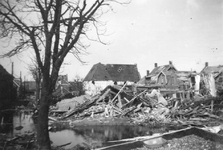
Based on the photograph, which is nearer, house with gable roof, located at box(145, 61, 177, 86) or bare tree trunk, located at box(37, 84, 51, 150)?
bare tree trunk, located at box(37, 84, 51, 150)

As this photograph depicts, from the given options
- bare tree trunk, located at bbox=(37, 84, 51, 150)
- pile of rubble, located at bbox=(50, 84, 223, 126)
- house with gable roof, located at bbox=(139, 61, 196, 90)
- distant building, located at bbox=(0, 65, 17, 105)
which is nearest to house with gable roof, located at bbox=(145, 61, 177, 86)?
house with gable roof, located at bbox=(139, 61, 196, 90)

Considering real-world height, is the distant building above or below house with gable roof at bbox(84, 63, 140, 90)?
below

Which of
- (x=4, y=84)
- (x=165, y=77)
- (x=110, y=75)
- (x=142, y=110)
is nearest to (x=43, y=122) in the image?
(x=142, y=110)

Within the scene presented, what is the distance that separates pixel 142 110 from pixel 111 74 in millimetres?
27164

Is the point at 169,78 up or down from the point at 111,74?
down

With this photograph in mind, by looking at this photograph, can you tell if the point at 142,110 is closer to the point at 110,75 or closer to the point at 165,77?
the point at 165,77

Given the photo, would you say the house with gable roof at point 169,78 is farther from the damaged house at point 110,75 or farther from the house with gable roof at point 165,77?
the damaged house at point 110,75

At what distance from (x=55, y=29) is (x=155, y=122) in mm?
11686

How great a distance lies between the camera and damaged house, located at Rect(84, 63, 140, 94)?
42.2 meters

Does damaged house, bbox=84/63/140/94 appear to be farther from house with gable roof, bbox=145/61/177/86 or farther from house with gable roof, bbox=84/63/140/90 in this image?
house with gable roof, bbox=145/61/177/86

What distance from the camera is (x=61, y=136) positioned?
11000mm

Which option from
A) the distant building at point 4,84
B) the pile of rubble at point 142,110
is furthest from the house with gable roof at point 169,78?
the distant building at point 4,84

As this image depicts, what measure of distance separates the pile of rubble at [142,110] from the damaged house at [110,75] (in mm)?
21034

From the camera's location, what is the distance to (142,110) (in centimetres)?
1747
